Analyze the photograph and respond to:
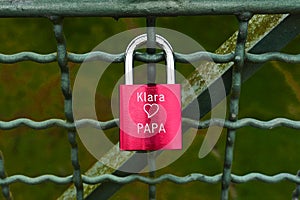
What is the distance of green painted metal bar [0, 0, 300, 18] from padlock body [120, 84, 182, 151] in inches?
5.3

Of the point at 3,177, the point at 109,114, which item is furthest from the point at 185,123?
the point at 109,114

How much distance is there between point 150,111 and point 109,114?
1.81 meters

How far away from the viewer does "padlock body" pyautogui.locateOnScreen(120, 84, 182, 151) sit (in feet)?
2.99

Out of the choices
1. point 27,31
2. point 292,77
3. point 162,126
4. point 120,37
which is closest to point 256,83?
point 292,77

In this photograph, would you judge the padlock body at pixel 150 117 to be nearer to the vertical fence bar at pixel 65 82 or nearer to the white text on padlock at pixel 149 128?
the white text on padlock at pixel 149 128

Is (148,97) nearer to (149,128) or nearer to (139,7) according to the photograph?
(149,128)

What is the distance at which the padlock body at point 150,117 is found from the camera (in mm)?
912

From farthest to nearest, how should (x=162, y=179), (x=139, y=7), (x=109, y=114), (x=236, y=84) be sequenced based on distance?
1. (x=109, y=114)
2. (x=162, y=179)
3. (x=236, y=84)
4. (x=139, y=7)

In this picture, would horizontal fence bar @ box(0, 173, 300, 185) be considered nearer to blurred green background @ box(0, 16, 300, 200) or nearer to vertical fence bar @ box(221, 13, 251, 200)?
vertical fence bar @ box(221, 13, 251, 200)

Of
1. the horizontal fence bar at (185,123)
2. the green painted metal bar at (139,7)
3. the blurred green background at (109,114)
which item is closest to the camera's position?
the green painted metal bar at (139,7)

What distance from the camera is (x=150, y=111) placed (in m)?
0.93

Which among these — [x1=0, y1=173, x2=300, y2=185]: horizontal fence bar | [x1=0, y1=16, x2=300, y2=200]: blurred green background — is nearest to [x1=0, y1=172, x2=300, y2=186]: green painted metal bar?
[x1=0, y1=173, x2=300, y2=185]: horizontal fence bar

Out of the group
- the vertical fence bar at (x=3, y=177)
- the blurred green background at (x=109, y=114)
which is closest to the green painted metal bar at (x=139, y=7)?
the vertical fence bar at (x=3, y=177)

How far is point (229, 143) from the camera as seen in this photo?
1.08 meters
